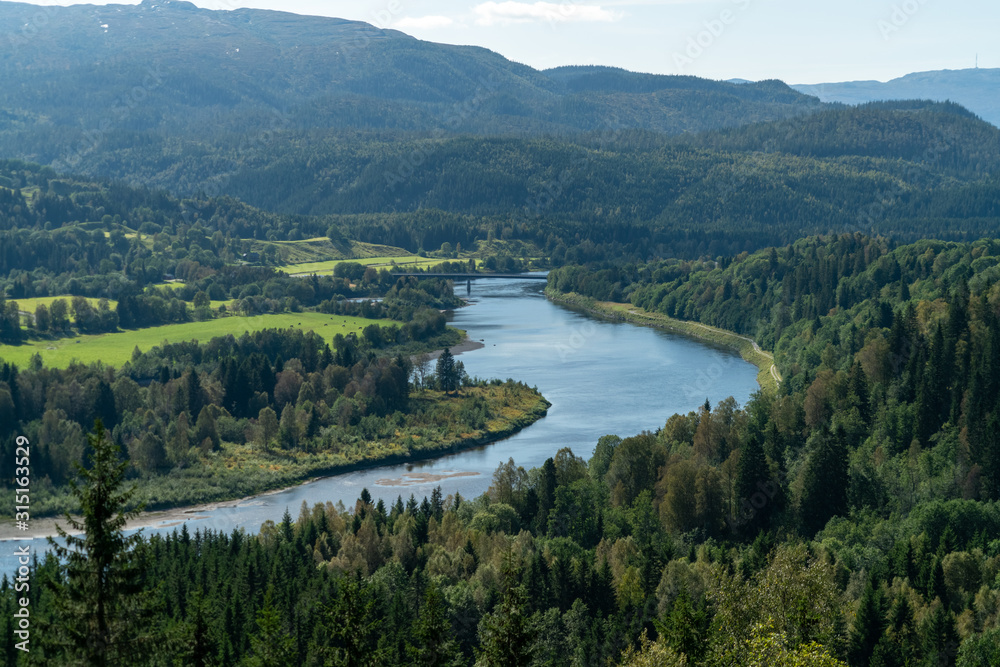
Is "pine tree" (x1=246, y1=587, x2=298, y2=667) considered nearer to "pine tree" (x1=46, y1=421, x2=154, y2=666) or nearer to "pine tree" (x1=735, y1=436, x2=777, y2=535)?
"pine tree" (x1=46, y1=421, x2=154, y2=666)

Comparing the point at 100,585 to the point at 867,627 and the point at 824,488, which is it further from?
the point at 824,488

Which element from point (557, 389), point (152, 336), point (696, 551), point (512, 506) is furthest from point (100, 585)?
point (152, 336)

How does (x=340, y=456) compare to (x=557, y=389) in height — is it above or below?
below

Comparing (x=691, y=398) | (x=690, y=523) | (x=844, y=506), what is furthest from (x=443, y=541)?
(x=691, y=398)

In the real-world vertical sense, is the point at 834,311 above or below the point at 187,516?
above

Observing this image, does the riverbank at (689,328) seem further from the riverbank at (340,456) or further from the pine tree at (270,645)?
the pine tree at (270,645)

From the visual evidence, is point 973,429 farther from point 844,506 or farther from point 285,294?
point 285,294
